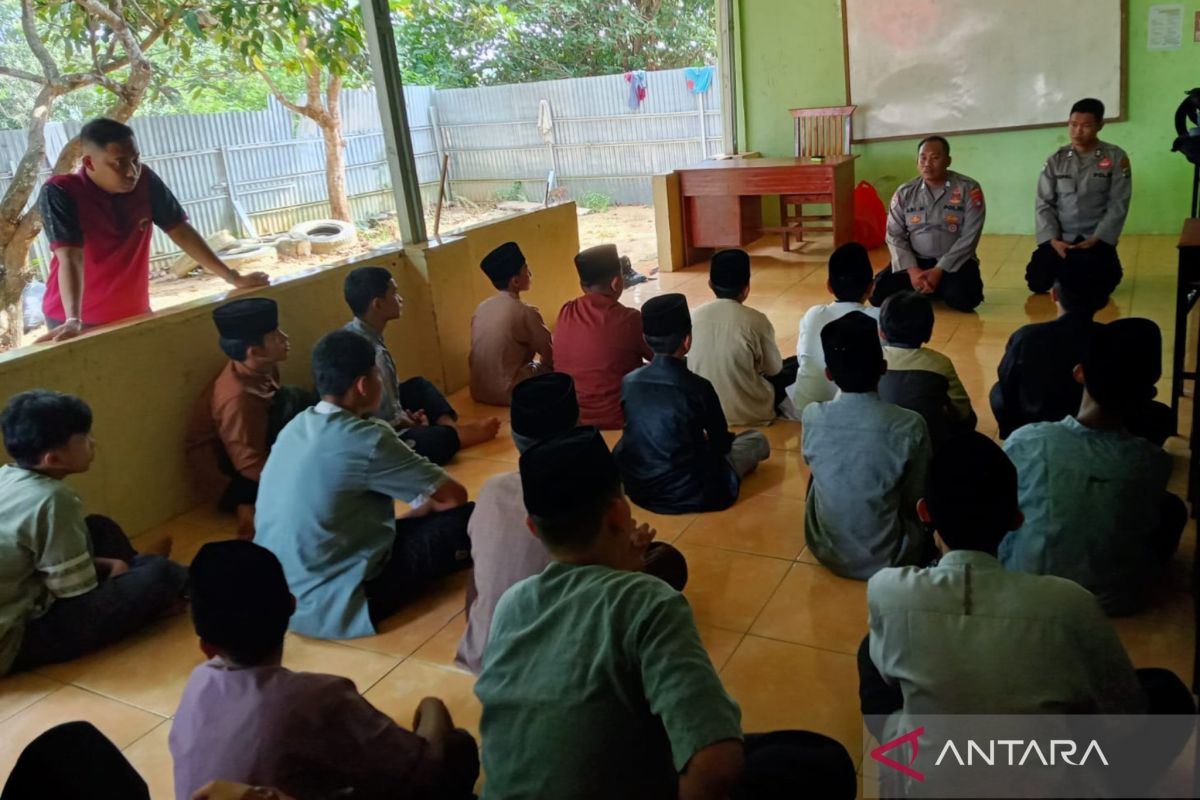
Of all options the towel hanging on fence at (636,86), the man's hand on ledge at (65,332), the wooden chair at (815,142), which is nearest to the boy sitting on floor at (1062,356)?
the man's hand on ledge at (65,332)

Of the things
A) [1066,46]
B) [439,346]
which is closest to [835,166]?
[1066,46]

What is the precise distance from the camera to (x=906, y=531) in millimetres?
2586

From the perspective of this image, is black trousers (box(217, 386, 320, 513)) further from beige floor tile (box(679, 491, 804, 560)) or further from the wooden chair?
the wooden chair

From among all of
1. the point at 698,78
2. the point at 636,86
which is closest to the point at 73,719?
the point at 698,78

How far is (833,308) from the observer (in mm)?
3553

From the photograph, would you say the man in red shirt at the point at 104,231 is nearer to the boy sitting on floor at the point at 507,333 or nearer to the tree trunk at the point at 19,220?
the boy sitting on floor at the point at 507,333

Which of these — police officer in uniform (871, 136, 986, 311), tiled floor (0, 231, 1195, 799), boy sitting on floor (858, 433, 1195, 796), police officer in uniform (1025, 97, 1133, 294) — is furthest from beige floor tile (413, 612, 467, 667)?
police officer in uniform (1025, 97, 1133, 294)

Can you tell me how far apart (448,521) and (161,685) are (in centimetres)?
89

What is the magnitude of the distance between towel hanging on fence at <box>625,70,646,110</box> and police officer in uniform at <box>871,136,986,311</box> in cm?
640

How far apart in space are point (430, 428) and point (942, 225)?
323 centimetres

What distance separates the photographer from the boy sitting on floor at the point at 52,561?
247 cm

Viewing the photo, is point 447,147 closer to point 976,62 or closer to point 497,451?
point 976,62

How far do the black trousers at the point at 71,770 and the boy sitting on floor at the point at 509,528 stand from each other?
0.90 metres

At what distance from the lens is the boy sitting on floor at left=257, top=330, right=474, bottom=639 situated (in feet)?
8.23
